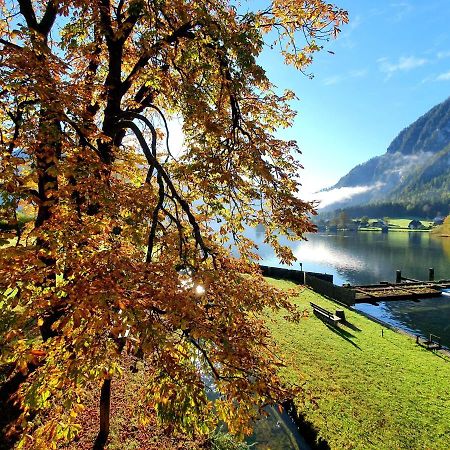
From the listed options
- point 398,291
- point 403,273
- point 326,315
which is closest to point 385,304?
point 398,291

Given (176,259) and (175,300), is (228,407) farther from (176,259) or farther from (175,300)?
(176,259)

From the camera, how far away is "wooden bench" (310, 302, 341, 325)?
2740 centimetres

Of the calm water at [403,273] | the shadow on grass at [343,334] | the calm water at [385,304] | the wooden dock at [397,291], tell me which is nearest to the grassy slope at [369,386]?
the shadow on grass at [343,334]

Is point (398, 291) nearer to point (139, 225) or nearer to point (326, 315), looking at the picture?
point (326, 315)

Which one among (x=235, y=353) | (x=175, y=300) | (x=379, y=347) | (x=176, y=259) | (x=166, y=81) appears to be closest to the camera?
(x=175, y=300)

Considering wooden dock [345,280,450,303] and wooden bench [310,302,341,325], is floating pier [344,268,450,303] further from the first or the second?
wooden bench [310,302,341,325]

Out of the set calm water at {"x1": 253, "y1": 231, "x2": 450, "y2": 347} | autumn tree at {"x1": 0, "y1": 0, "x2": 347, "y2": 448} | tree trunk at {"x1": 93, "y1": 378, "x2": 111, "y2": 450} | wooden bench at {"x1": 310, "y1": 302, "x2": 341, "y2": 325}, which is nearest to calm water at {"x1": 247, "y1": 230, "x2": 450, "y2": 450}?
calm water at {"x1": 253, "y1": 231, "x2": 450, "y2": 347}

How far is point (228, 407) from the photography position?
6.83m

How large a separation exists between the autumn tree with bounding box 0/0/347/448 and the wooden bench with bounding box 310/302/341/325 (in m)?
20.1

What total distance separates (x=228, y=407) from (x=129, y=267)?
137 inches

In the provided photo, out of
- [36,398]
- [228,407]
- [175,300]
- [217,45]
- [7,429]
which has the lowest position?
[7,429]

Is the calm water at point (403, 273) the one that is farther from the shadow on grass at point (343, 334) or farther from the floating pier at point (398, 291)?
the shadow on grass at point (343, 334)

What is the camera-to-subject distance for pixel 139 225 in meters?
8.14

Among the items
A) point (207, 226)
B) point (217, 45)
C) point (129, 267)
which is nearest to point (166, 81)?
point (217, 45)
